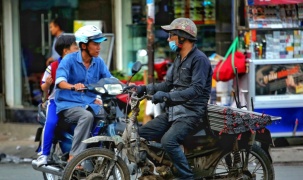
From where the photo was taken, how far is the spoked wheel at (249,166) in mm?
7012

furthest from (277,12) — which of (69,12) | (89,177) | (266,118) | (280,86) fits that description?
(89,177)

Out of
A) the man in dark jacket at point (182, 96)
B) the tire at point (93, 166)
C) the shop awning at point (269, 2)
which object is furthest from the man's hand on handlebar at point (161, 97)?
the shop awning at point (269, 2)

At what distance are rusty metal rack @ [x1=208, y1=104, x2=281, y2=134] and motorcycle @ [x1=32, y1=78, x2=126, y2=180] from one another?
89cm

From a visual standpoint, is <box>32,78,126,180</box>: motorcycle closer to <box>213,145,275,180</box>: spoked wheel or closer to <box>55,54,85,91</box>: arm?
<box>55,54,85,91</box>: arm

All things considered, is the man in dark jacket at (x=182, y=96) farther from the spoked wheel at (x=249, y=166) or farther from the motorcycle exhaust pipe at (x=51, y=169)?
the motorcycle exhaust pipe at (x=51, y=169)

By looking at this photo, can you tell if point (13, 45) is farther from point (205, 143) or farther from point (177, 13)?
point (205, 143)

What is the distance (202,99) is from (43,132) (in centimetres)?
171

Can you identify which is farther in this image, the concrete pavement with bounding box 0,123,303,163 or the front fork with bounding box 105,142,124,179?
the concrete pavement with bounding box 0,123,303,163

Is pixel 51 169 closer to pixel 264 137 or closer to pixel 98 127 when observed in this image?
pixel 98 127

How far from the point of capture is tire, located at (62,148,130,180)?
6504mm

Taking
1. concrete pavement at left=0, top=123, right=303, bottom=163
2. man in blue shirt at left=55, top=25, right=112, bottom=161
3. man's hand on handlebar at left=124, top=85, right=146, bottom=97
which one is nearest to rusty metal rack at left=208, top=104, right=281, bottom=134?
man's hand on handlebar at left=124, top=85, right=146, bottom=97

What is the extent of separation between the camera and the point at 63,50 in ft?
26.4

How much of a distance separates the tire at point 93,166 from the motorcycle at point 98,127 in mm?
337

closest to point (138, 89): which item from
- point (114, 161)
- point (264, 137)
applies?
point (114, 161)
